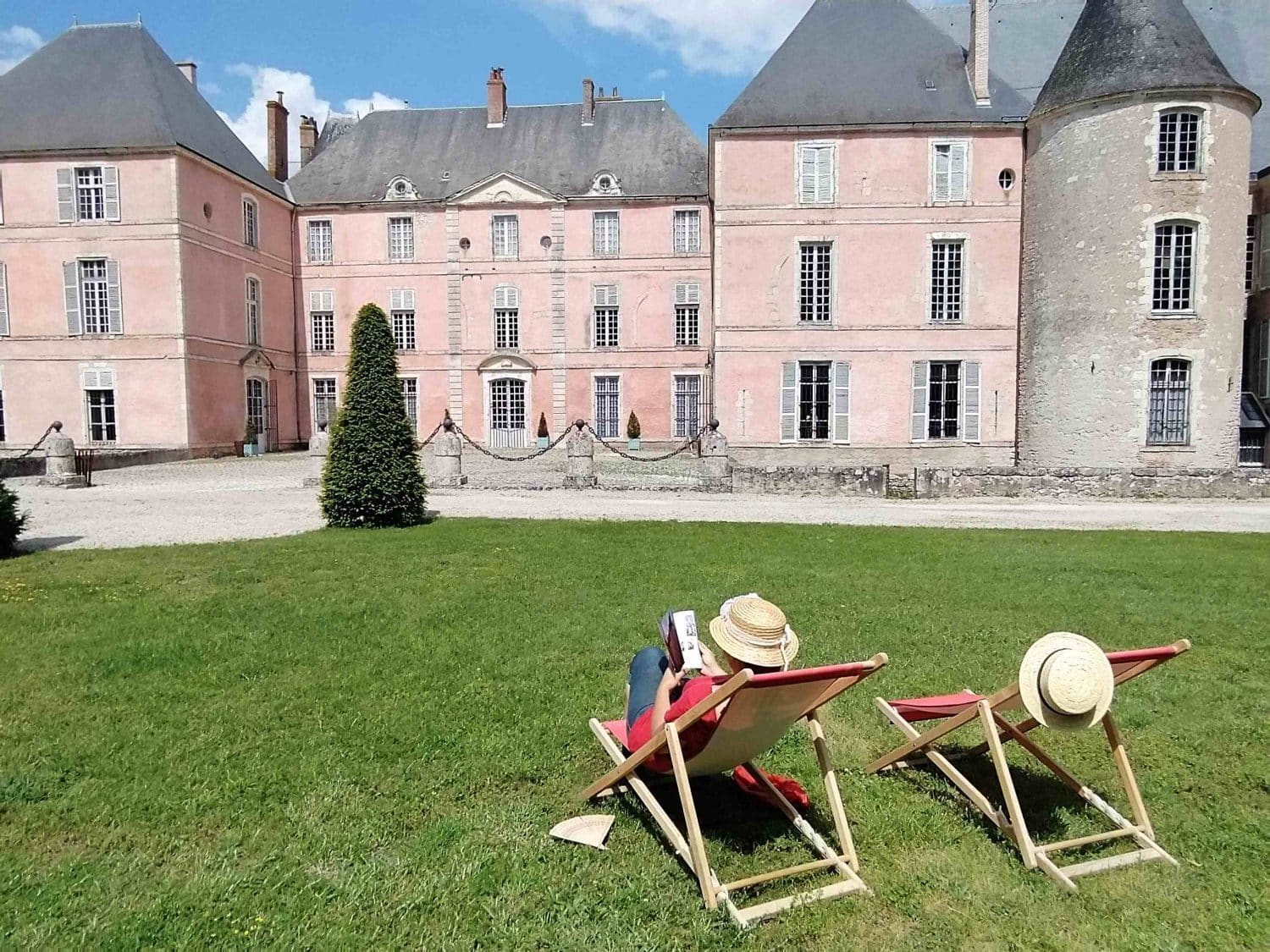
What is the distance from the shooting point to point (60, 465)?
599 inches

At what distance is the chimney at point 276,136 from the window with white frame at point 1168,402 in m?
26.2

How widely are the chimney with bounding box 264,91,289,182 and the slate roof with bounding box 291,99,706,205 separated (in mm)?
1063

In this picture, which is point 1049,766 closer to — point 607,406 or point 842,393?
point 842,393

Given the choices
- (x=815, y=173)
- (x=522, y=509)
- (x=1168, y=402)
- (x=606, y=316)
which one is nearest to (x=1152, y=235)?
(x=1168, y=402)

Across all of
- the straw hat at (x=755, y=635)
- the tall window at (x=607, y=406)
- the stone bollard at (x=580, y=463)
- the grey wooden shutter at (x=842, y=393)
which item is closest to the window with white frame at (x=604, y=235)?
the tall window at (x=607, y=406)

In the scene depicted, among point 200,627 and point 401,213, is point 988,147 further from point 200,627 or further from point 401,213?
point 200,627

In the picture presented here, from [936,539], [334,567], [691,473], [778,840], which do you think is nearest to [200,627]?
[334,567]

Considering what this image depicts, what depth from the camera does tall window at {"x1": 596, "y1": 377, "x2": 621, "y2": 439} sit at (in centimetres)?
2625

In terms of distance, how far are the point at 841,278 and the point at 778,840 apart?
19.3 m

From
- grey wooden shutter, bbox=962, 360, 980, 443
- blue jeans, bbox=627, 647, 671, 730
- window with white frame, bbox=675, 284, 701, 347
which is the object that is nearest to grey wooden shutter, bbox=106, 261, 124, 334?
window with white frame, bbox=675, 284, 701, 347

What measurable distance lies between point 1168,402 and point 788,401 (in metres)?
8.18

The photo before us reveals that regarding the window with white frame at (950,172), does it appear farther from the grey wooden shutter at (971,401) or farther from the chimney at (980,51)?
the grey wooden shutter at (971,401)

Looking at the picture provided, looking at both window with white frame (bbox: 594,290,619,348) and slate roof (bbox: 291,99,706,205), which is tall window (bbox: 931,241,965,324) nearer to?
slate roof (bbox: 291,99,706,205)

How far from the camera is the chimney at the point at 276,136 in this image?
27.9m
